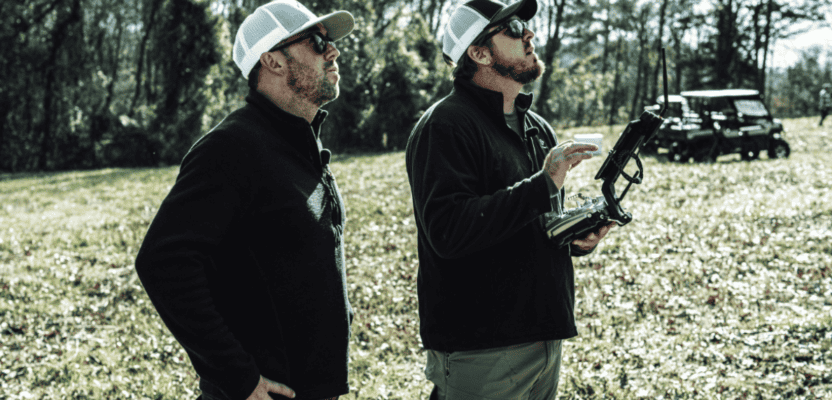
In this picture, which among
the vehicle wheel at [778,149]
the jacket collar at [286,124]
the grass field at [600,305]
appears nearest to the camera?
the jacket collar at [286,124]

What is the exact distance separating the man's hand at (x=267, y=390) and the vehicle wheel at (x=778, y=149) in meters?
17.5

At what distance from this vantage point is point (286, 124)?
2.20 metres

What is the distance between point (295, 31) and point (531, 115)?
114 cm

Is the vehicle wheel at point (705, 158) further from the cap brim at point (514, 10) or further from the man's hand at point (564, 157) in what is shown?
the man's hand at point (564, 157)

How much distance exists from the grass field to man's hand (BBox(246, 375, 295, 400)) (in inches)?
113

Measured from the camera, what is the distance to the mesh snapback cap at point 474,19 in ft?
8.01

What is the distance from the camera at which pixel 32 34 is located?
2191 cm

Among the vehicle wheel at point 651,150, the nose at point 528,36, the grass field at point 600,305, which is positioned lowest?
the grass field at point 600,305

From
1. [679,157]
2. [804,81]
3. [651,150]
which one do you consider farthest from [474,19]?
[804,81]

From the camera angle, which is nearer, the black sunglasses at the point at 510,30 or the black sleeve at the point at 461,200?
the black sleeve at the point at 461,200

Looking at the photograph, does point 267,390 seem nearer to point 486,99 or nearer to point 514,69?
point 486,99

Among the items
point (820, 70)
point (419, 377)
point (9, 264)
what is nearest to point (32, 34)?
point (9, 264)

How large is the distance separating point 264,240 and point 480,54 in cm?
117

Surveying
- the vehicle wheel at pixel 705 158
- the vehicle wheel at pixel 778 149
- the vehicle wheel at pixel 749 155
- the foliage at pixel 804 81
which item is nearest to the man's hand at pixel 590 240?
the vehicle wheel at pixel 705 158
